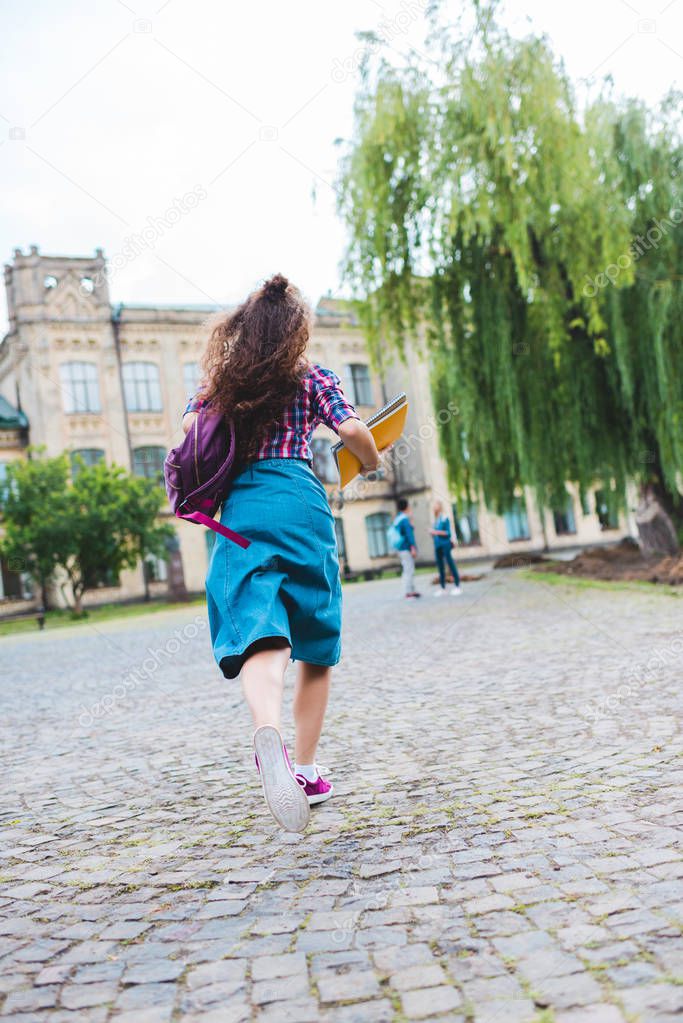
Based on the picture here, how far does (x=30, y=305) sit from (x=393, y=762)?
35.4m

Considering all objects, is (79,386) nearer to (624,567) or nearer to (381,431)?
(624,567)

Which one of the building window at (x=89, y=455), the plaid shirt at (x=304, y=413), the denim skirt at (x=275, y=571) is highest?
the building window at (x=89, y=455)

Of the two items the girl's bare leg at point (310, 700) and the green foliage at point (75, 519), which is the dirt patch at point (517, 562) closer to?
the green foliage at point (75, 519)

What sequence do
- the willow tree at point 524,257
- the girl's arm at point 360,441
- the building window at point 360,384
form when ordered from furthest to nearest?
the building window at point 360,384 < the willow tree at point 524,257 < the girl's arm at point 360,441

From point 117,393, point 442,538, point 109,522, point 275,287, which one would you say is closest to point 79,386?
point 117,393

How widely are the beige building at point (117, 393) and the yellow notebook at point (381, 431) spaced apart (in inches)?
1219

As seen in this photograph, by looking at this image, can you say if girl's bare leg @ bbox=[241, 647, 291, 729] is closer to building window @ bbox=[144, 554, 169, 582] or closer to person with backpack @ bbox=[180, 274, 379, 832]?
person with backpack @ bbox=[180, 274, 379, 832]

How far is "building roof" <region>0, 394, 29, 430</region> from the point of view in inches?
1447

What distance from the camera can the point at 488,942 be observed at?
87.2 inches

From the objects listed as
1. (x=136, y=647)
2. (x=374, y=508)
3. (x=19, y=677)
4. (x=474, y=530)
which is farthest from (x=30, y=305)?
(x=19, y=677)

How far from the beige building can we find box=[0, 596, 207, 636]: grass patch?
144cm

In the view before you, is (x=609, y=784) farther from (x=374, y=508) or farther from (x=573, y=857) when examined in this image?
(x=374, y=508)

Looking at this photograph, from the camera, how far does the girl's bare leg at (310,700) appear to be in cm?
351

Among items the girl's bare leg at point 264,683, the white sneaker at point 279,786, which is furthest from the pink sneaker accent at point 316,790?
the white sneaker at point 279,786
